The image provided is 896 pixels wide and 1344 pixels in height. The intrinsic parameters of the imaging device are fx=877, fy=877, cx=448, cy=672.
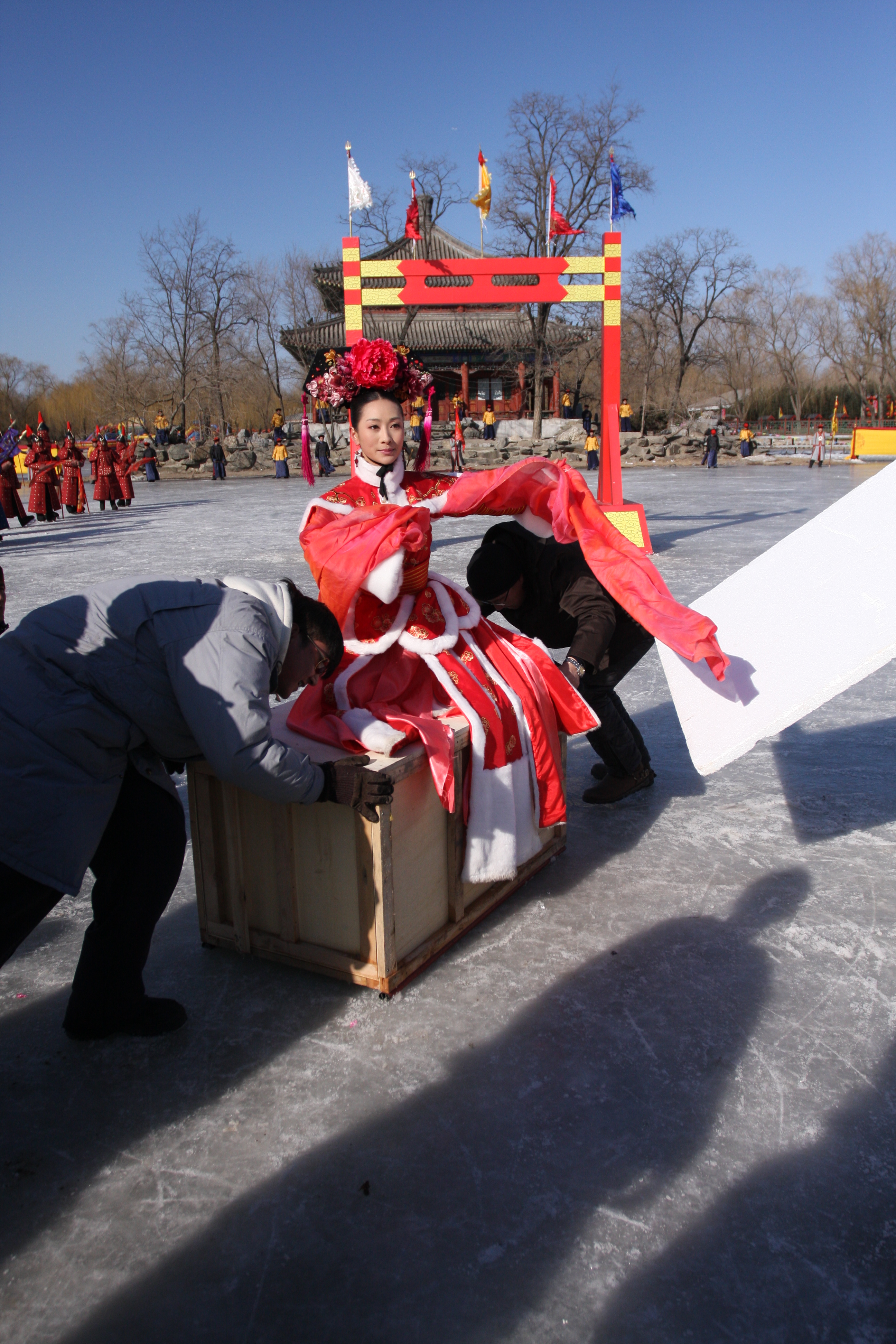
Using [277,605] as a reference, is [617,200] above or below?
above

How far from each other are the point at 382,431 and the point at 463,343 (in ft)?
96.4

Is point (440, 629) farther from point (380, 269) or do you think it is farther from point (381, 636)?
point (380, 269)

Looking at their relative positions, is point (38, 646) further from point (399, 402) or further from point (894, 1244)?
point (894, 1244)

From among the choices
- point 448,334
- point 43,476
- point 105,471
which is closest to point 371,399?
point 43,476

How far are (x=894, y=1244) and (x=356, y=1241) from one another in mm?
887

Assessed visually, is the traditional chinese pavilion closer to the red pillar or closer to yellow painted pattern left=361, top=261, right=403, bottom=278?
the red pillar

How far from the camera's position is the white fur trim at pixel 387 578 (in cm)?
224

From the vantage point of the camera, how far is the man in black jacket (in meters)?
2.77

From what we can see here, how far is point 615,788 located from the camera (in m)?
3.25

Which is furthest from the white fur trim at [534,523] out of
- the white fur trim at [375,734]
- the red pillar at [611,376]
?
the red pillar at [611,376]

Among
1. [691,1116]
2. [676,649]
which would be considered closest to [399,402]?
[676,649]

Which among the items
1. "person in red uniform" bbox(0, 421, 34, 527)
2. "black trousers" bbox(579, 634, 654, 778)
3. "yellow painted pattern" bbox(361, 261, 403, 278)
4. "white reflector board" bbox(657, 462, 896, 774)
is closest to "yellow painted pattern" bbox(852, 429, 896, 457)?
"yellow painted pattern" bbox(361, 261, 403, 278)

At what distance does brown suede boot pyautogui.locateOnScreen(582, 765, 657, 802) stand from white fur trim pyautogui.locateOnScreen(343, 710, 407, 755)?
129 cm

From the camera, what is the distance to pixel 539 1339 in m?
1.30
